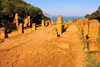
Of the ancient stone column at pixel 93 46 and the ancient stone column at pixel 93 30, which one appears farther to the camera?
the ancient stone column at pixel 93 30

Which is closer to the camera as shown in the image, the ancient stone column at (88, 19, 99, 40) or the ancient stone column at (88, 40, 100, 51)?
the ancient stone column at (88, 40, 100, 51)

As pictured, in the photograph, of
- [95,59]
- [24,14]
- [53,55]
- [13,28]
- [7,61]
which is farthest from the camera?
[24,14]

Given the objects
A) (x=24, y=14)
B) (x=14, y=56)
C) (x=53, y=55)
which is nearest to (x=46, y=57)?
(x=53, y=55)

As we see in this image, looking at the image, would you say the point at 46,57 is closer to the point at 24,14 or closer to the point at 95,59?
the point at 95,59

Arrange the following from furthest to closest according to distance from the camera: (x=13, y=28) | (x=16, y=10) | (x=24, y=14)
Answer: (x=24, y=14)
(x=16, y=10)
(x=13, y=28)

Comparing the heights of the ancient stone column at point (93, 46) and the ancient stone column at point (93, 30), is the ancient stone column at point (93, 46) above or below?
below

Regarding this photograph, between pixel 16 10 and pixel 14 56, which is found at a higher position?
pixel 16 10

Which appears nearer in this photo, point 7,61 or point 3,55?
point 7,61

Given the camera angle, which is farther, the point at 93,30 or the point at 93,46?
the point at 93,30

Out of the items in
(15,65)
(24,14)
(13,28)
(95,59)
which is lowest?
(15,65)

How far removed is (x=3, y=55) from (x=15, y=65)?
2094 millimetres

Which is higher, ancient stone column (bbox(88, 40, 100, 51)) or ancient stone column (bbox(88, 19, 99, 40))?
ancient stone column (bbox(88, 19, 99, 40))

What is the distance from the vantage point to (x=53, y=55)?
721 cm

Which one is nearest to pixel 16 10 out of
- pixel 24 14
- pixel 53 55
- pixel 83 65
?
pixel 24 14
